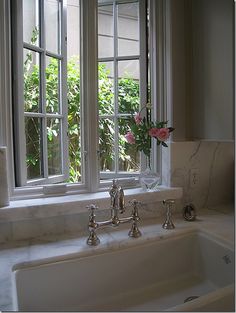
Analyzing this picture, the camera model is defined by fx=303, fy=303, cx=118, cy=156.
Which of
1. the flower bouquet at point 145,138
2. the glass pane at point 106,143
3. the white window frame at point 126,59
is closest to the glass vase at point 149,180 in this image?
the flower bouquet at point 145,138

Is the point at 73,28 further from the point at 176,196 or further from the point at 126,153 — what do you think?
the point at 176,196

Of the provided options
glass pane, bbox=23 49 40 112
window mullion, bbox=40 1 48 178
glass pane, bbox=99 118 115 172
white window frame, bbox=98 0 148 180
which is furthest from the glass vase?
glass pane, bbox=23 49 40 112

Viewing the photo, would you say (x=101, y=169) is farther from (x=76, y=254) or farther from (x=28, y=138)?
(x=76, y=254)

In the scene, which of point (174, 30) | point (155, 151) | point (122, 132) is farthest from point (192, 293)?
point (174, 30)

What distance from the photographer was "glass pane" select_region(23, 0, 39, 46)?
1.48 meters

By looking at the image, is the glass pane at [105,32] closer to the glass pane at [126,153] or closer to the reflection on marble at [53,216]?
the glass pane at [126,153]

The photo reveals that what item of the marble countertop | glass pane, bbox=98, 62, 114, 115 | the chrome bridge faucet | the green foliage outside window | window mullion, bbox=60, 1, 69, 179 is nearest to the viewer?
the marble countertop

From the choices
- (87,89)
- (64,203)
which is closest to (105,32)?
(87,89)

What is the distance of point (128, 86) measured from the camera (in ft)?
5.89

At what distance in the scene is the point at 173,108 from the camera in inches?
66.1

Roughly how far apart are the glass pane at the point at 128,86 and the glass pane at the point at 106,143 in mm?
118

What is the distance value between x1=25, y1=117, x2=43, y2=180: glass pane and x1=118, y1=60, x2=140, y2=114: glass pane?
20.0 inches

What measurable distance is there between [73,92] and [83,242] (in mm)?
839

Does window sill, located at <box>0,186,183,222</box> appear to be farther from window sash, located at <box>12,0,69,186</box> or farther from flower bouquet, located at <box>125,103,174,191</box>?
window sash, located at <box>12,0,69,186</box>
